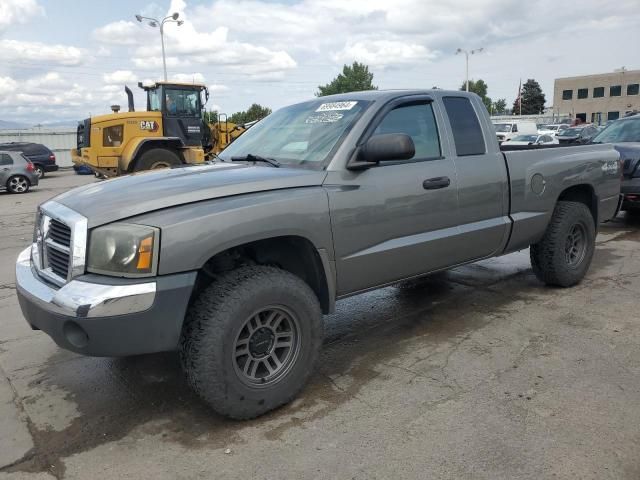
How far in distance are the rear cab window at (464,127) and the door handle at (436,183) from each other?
328 mm

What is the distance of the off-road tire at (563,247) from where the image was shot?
5094 mm

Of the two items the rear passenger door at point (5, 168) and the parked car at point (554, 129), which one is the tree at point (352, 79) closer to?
the parked car at point (554, 129)

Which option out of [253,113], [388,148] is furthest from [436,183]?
[253,113]

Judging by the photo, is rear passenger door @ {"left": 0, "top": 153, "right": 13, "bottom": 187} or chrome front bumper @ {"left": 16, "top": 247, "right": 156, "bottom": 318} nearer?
chrome front bumper @ {"left": 16, "top": 247, "right": 156, "bottom": 318}

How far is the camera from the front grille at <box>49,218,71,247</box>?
2877 millimetres

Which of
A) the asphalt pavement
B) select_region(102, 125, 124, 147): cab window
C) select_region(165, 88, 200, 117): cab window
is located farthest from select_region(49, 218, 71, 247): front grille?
select_region(165, 88, 200, 117): cab window

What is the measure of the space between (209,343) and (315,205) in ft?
3.34

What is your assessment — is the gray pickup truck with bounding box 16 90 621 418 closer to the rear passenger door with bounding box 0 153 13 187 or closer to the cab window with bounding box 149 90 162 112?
the cab window with bounding box 149 90 162 112

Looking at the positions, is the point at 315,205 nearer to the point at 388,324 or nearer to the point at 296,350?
the point at 296,350

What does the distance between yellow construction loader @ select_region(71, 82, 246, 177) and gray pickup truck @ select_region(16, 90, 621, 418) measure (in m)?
10.3

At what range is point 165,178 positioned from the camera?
10.7 ft

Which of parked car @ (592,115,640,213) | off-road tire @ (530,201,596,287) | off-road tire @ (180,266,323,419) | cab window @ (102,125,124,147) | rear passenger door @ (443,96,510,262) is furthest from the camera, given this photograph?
cab window @ (102,125,124,147)

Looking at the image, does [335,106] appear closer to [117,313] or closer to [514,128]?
[117,313]

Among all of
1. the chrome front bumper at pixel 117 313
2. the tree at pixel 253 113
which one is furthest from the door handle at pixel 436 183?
the tree at pixel 253 113
